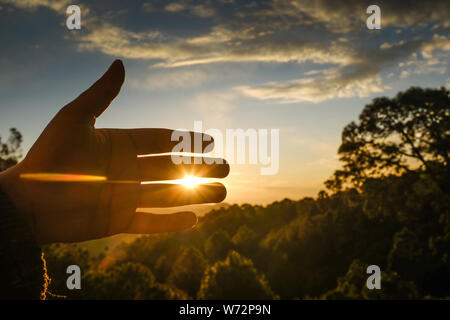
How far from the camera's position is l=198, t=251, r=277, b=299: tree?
29.4 meters

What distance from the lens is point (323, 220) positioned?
38.0 metres

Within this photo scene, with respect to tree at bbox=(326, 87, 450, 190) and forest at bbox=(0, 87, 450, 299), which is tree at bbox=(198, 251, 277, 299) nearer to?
forest at bbox=(0, 87, 450, 299)

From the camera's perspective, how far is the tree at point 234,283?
29406 mm

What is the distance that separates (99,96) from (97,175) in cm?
70

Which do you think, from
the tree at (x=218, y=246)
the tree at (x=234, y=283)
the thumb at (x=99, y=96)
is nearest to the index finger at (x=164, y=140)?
the thumb at (x=99, y=96)

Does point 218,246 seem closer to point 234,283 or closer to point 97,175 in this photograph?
point 234,283

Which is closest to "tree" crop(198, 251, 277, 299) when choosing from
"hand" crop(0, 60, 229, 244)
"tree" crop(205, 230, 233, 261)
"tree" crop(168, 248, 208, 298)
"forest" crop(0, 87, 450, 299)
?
"forest" crop(0, 87, 450, 299)

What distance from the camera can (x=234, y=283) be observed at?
1183 inches

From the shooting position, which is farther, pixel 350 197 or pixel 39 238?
pixel 350 197

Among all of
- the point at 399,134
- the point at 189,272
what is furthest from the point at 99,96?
the point at 189,272

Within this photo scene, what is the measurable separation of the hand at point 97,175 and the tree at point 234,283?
28.7m
